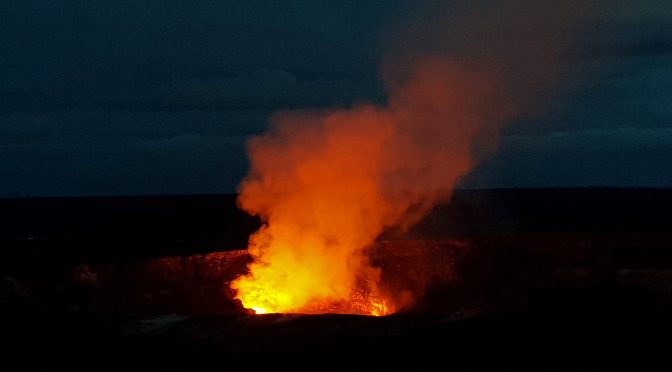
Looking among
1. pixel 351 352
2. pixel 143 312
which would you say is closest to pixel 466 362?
pixel 351 352

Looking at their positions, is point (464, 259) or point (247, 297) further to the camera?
point (464, 259)

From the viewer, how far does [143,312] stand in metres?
18.2

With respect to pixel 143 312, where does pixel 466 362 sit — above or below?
below

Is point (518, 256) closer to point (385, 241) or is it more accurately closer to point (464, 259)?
point (464, 259)

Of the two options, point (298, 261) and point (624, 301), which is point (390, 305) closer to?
point (298, 261)

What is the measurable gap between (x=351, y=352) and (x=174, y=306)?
27.6 ft

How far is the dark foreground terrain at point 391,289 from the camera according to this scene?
38.5 feet

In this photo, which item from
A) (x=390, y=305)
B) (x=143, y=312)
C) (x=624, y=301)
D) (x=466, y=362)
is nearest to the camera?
(x=466, y=362)

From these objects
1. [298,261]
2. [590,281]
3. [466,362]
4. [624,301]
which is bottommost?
[466,362]

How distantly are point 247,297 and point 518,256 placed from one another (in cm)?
721

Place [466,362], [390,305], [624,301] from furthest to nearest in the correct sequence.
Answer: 1. [390,305]
2. [624,301]
3. [466,362]

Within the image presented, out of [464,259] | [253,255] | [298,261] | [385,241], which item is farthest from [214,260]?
[464,259]

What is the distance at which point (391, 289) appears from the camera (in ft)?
65.4

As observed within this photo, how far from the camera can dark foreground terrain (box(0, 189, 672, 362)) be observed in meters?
11.7
